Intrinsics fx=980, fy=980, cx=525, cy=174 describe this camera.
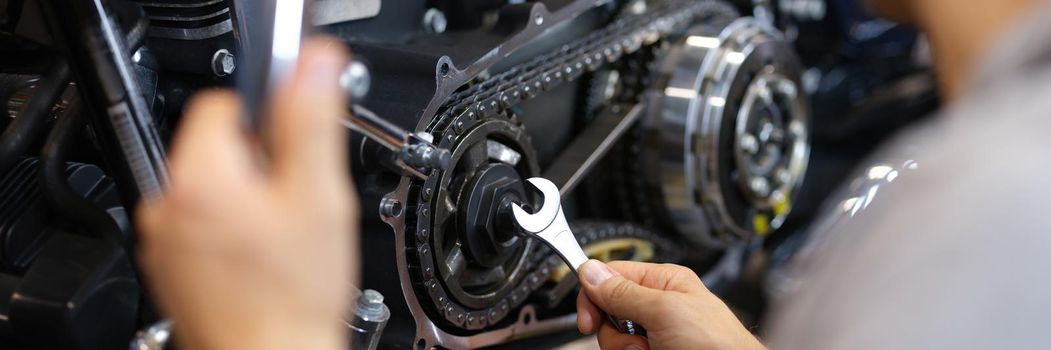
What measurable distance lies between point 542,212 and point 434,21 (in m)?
0.33

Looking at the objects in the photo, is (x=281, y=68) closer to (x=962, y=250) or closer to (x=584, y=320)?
(x=962, y=250)

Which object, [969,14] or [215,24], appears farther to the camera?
[215,24]

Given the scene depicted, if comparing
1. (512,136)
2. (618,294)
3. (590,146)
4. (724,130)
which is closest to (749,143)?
(724,130)

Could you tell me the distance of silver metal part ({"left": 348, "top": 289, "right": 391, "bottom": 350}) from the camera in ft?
2.90

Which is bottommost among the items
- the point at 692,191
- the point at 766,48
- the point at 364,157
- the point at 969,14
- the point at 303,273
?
the point at 692,191

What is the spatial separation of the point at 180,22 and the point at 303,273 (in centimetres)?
48

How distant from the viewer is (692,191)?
1326mm

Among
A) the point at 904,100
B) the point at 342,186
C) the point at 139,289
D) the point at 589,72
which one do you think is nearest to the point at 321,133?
the point at 342,186

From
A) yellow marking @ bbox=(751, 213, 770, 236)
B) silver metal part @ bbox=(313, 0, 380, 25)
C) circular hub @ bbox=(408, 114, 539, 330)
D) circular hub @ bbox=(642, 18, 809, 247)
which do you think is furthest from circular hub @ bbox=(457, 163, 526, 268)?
yellow marking @ bbox=(751, 213, 770, 236)

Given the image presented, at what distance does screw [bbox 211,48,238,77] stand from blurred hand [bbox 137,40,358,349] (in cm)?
39

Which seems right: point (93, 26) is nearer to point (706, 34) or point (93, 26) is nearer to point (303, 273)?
point (303, 273)

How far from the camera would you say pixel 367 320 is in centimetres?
89

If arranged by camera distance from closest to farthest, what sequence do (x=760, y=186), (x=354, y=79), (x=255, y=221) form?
(x=255, y=221)
(x=354, y=79)
(x=760, y=186)

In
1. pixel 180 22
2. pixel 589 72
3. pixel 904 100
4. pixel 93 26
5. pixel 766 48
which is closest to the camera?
pixel 93 26
